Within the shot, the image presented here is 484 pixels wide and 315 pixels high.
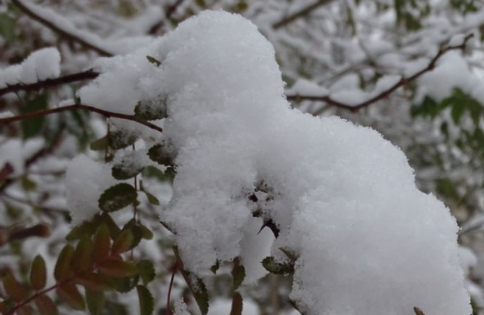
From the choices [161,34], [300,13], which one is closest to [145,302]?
[161,34]

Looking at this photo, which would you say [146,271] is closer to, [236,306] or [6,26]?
[236,306]

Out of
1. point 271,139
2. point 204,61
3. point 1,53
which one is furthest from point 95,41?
point 1,53

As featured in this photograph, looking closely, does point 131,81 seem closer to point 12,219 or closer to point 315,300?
point 315,300

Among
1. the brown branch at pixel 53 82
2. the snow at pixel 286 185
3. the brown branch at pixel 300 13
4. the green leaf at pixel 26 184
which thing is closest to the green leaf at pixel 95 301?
the snow at pixel 286 185

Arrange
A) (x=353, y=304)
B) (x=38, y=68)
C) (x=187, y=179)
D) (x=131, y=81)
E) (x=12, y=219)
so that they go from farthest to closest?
(x=12, y=219) < (x=38, y=68) < (x=131, y=81) < (x=187, y=179) < (x=353, y=304)

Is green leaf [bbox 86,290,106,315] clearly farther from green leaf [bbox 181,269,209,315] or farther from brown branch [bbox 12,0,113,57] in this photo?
brown branch [bbox 12,0,113,57]

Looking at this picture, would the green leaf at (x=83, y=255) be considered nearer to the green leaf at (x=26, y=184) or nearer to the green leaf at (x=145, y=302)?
the green leaf at (x=145, y=302)
